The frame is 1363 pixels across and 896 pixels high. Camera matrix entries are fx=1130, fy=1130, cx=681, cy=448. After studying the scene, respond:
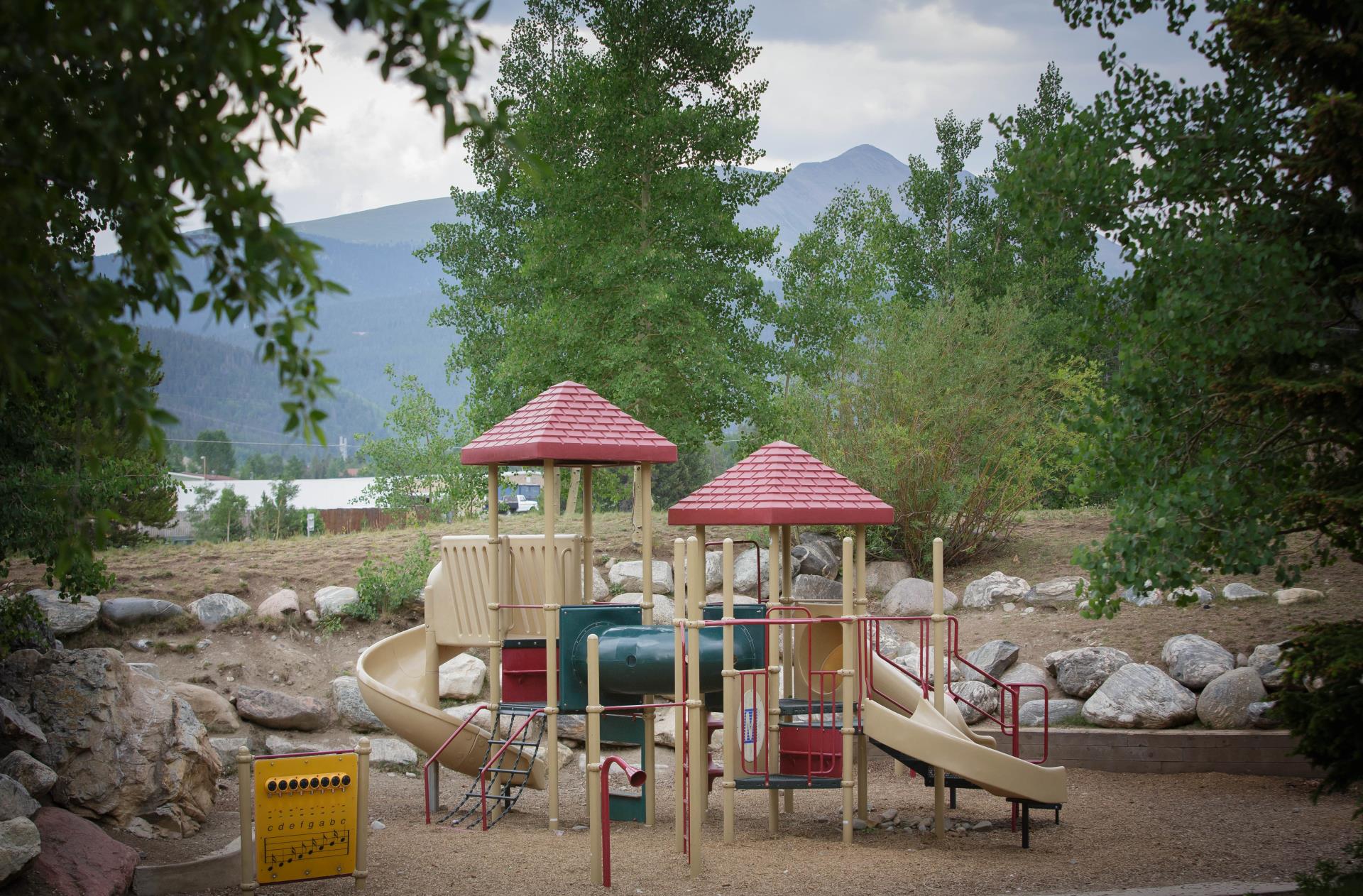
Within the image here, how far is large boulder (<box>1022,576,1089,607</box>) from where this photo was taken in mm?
15086

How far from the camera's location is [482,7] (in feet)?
10.6

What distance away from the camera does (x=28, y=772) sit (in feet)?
25.8

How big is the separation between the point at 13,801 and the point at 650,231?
43.5ft

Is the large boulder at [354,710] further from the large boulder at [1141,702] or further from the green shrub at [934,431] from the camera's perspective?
the large boulder at [1141,702]

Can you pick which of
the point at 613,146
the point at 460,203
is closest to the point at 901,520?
the point at 613,146

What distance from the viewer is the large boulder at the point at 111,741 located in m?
8.50

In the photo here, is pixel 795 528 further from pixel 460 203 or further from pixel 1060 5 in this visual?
pixel 460 203

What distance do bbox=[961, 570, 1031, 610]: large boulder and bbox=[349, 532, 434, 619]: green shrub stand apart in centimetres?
745

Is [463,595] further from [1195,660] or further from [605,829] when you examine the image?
[1195,660]

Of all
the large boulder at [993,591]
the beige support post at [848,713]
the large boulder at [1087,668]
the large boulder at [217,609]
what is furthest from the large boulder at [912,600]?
the large boulder at [217,609]

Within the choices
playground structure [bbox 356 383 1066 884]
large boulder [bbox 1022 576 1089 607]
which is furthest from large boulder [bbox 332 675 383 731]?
large boulder [bbox 1022 576 1089 607]

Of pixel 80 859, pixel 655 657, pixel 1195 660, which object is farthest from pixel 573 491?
pixel 80 859

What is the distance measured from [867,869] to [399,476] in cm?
2377

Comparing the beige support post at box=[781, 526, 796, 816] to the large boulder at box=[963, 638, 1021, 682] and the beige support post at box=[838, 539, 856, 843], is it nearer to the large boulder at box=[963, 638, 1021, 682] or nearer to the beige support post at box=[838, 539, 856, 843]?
the beige support post at box=[838, 539, 856, 843]
